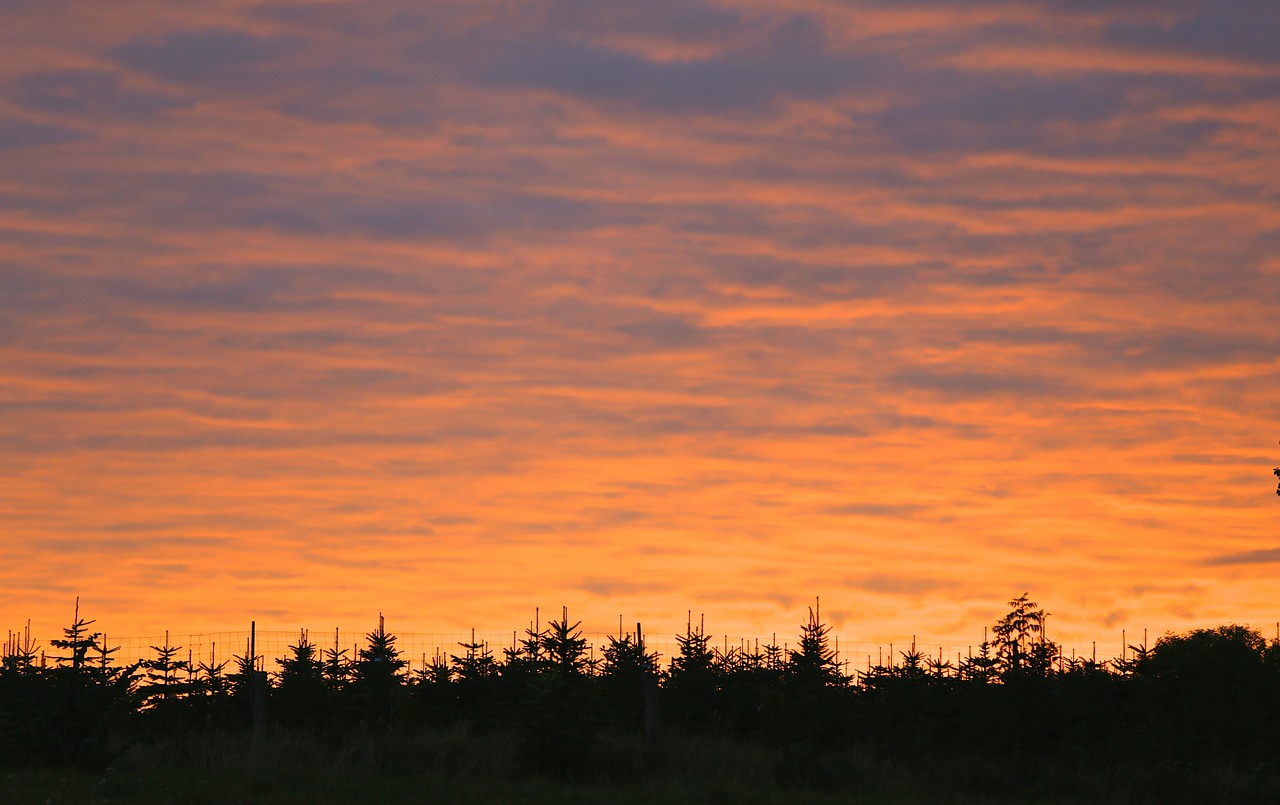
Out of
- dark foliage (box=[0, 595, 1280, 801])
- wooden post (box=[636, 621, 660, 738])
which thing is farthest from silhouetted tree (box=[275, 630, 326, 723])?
wooden post (box=[636, 621, 660, 738])

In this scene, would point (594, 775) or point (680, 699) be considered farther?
point (680, 699)

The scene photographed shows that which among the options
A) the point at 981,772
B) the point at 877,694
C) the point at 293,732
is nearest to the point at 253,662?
the point at 293,732

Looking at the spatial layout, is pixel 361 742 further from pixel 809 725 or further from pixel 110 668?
pixel 809 725

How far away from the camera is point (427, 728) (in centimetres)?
3041

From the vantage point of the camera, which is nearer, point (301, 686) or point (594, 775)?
point (594, 775)

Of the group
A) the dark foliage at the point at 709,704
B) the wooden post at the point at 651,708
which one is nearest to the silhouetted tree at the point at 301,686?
the dark foliage at the point at 709,704

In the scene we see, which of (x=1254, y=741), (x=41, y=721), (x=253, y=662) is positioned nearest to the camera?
(x=41, y=721)

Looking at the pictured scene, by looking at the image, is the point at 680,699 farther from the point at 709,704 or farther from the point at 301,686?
the point at 301,686

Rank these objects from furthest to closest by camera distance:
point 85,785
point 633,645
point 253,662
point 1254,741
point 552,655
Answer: point 633,645 → point 253,662 → point 552,655 → point 1254,741 → point 85,785

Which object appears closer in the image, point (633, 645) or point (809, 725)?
point (809, 725)

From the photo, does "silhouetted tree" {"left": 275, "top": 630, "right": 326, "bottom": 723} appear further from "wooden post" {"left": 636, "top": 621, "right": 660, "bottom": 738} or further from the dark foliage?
"wooden post" {"left": 636, "top": 621, "right": 660, "bottom": 738}

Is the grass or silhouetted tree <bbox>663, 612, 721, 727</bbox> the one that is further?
silhouetted tree <bbox>663, 612, 721, 727</bbox>

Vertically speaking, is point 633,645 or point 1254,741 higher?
point 633,645

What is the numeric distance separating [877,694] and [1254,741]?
319 inches
